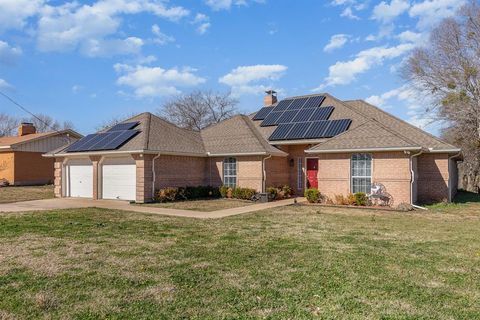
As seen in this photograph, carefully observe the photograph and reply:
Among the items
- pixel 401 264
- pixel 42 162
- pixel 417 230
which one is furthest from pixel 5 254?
pixel 42 162

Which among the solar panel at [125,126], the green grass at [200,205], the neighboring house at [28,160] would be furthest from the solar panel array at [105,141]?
the neighboring house at [28,160]

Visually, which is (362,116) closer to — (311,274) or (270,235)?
(270,235)

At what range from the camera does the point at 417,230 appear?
35.2 feet

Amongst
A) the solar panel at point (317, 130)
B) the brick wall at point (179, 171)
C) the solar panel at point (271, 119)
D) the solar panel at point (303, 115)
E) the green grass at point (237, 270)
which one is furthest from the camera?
the solar panel at point (271, 119)

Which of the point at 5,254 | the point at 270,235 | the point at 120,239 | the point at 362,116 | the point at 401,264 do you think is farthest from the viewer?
the point at 362,116

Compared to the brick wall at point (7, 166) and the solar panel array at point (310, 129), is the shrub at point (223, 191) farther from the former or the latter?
the brick wall at point (7, 166)

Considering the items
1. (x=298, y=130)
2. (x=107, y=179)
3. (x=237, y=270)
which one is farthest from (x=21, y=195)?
(x=237, y=270)

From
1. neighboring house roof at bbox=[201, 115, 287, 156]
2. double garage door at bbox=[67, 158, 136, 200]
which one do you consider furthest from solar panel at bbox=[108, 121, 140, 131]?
neighboring house roof at bbox=[201, 115, 287, 156]

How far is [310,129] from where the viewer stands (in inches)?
833

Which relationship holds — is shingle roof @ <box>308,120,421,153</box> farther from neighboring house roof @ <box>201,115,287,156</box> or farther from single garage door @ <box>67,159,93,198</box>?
single garage door @ <box>67,159,93,198</box>

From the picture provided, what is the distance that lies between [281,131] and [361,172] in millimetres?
6124

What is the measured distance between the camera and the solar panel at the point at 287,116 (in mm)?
23306

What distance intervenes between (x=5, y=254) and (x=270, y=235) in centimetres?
598

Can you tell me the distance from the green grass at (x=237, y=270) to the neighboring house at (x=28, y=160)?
69.2ft
